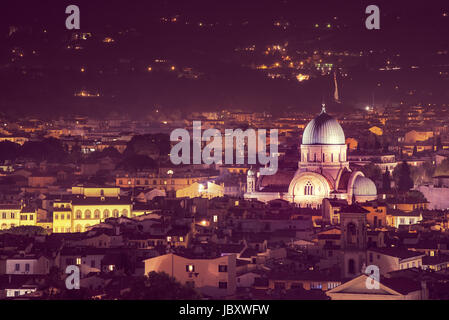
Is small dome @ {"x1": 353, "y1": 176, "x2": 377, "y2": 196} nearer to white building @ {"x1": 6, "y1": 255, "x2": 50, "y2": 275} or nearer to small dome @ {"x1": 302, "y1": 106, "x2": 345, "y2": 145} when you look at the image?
small dome @ {"x1": 302, "y1": 106, "x2": 345, "y2": 145}

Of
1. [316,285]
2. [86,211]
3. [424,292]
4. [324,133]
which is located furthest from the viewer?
[324,133]

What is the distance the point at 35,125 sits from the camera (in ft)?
356

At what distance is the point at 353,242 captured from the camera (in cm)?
3494

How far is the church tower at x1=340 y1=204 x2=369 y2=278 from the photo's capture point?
33719 mm

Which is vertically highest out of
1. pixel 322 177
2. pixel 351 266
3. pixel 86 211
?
pixel 322 177

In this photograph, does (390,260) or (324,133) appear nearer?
(390,260)

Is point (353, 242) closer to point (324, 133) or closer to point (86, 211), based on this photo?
point (86, 211)

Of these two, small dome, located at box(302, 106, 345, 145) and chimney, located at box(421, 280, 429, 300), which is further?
small dome, located at box(302, 106, 345, 145)

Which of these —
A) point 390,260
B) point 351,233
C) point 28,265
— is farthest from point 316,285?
point 28,265

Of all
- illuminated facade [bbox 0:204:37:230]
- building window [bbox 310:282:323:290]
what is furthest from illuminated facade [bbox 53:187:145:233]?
building window [bbox 310:282:323:290]

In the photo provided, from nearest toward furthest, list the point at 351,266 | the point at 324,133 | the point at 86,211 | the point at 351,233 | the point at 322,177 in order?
the point at 351,266
the point at 351,233
the point at 86,211
the point at 322,177
the point at 324,133

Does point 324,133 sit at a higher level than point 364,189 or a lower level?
higher

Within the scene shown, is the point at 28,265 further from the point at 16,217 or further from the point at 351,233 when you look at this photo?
the point at 16,217

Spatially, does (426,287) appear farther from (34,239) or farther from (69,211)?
(69,211)
